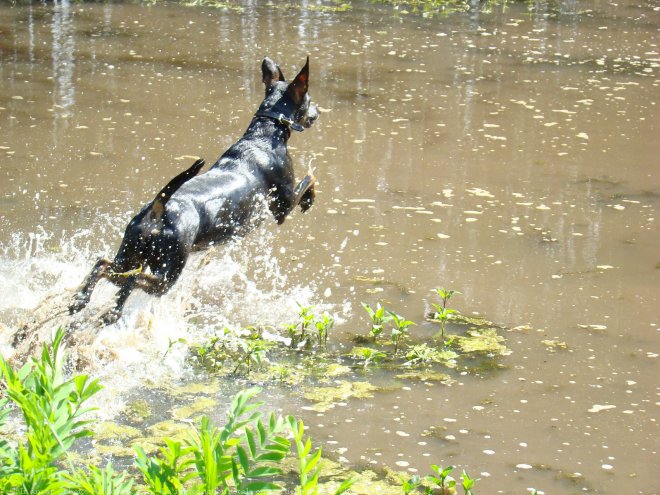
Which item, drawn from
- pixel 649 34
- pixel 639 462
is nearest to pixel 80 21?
pixel 649 34

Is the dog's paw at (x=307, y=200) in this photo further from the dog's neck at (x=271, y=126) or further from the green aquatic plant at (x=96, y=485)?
the green aquatic plant at (x=96, y=485)

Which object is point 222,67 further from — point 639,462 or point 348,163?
point 639,462

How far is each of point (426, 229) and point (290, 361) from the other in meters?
2.03

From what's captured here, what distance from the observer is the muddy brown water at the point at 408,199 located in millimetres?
4641

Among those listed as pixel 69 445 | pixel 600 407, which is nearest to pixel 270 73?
pixel 600 407

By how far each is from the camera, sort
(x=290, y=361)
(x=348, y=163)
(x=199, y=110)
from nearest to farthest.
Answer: (x=290, y=361) < (x=348, y=163) < (x=199, y=110)

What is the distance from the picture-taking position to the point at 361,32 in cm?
1189

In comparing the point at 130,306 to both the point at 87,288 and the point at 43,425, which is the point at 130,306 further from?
the point at 43,425

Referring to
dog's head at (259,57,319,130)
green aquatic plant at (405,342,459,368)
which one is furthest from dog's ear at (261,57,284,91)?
green aquatic plant at (405,342,459,368)

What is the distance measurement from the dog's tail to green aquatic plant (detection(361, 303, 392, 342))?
1.20 m

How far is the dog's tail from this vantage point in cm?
469

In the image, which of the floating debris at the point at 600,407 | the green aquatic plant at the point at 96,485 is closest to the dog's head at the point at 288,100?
the floating debris at the point at 600,407

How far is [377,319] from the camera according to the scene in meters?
5.43

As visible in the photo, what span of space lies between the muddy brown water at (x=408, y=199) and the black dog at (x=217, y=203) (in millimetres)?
318
